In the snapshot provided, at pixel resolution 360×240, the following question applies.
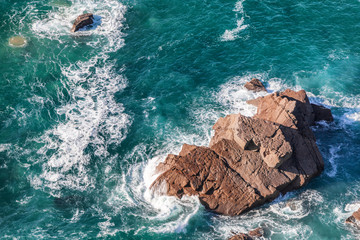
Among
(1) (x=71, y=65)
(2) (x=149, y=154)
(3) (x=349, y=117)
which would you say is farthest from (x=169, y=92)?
(3) (x=349, y=117)

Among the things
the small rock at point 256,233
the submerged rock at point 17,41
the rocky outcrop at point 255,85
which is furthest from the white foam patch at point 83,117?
the small rock at point 256,233

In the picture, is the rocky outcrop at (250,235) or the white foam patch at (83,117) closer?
the rocky outcrop at (250,235)

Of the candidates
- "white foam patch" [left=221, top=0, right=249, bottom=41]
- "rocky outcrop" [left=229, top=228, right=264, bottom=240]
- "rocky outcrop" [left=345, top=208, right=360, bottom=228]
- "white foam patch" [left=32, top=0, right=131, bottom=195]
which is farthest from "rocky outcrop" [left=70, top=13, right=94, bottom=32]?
"rocky outcrop" [left=345, top=208, right=360, bottom=228]

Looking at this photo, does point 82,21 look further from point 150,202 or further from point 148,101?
point 150,202

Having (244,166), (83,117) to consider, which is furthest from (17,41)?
(244,166)

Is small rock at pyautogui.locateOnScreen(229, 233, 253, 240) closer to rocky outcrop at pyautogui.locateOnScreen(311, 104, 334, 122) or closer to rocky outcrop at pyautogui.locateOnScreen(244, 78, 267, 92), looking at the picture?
rocky outcrop at pyautogui.locateOnScreen(311, 104, 334, 122)

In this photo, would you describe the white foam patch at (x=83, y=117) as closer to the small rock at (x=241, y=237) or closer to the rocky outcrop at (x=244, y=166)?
the rocky outcrop at (x=244, y=166)
